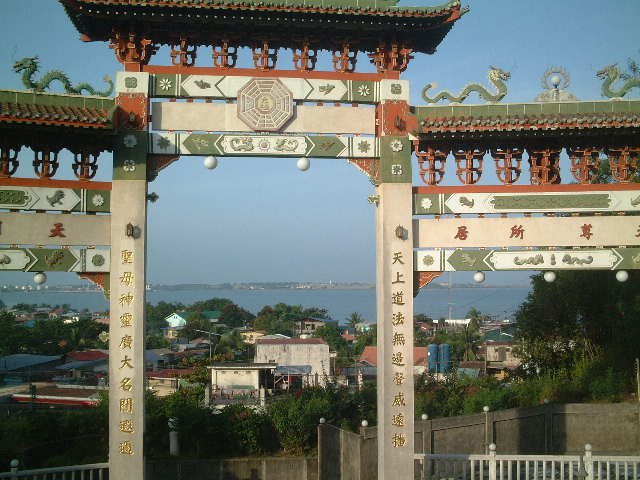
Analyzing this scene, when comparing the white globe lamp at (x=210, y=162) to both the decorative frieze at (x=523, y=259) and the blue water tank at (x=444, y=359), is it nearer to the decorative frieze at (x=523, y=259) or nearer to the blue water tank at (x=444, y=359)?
the decorative frieze at (x=523, y=259)

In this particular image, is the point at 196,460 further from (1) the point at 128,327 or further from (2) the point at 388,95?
(2) the point at 388,95

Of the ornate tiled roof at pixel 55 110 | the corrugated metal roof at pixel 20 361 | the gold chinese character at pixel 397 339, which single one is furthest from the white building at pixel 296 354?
the ornate tiled roof at pixel 55 110

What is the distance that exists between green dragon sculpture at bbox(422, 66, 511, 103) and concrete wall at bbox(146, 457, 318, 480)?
6235mm

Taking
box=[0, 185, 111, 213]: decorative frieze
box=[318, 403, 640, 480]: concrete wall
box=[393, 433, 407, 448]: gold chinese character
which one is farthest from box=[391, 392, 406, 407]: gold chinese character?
box=[0, 185, 111, 213]: decorative frieze

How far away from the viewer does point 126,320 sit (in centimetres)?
666

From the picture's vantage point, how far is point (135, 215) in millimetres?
6754

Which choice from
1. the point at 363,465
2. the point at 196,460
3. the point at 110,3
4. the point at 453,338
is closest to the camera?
the point at 110,3

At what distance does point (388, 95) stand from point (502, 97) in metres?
1.23

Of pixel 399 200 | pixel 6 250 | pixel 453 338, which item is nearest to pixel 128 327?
pixel 6 250

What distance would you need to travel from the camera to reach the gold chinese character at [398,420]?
6973mm

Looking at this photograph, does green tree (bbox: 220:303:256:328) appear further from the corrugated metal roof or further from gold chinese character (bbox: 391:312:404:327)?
gold chinese character (bbox: 391:312:404:327)

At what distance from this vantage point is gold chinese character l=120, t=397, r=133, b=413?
21.7ft

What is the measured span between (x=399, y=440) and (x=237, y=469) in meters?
4.57

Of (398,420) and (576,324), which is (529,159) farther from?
(576,324)
